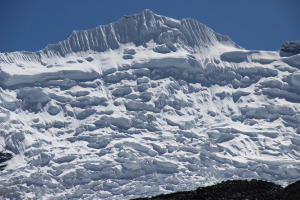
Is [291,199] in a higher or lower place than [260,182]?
lower

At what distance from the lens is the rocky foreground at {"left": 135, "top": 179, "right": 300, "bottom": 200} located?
8788 cm

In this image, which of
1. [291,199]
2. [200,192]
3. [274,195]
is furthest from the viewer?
[200,192]

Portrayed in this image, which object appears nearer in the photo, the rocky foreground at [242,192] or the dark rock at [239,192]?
the rocky foreground at [242,192]

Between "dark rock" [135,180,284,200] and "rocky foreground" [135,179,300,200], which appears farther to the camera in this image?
"dark rock" [135,180,284,200]

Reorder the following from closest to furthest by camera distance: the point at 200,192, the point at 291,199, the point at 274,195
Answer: the point at 291,199 → the point at 274,195 → the point at 200,192

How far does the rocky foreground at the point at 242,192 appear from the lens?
87875mm

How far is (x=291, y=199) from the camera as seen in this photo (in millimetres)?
81688

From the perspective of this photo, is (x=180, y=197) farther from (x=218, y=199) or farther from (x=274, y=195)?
(x=274, y=195)

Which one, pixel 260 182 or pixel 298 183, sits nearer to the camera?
pixel 298 183

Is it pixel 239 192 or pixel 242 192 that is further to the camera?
pixel 239 192

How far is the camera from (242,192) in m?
91.4

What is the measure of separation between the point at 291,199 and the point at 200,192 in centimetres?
1587

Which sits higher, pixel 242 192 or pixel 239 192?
pixel 239 192

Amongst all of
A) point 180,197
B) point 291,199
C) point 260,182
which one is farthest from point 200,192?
point 291,199
